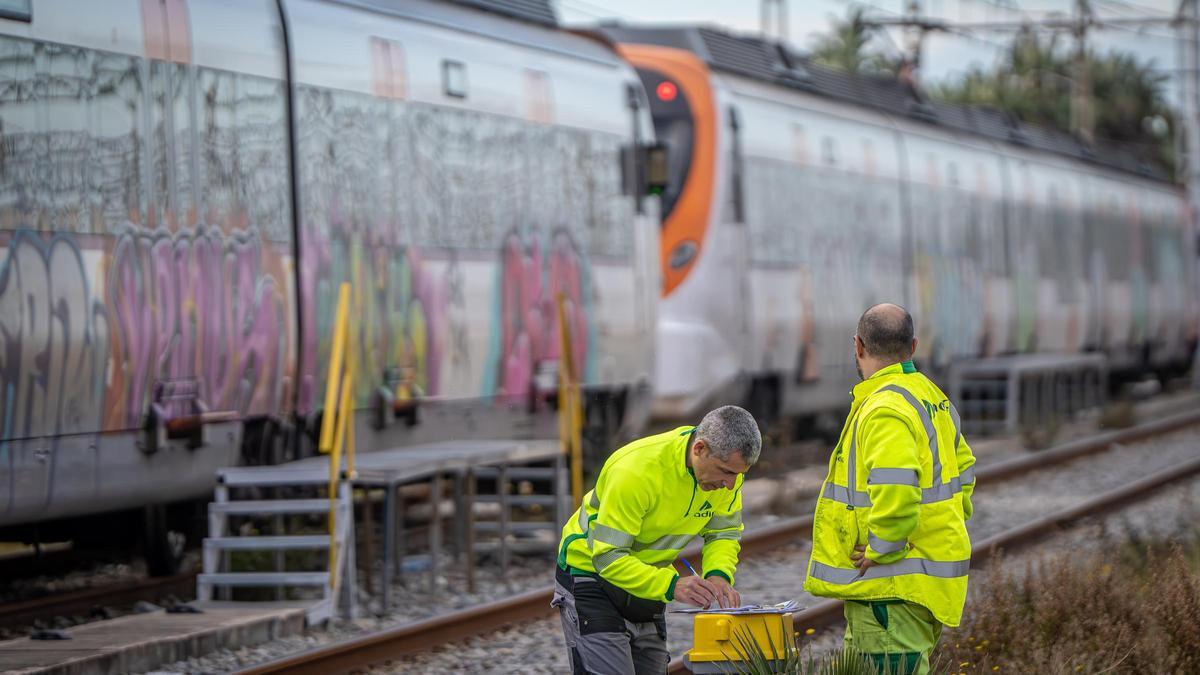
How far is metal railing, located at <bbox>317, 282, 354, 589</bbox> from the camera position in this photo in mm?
9516

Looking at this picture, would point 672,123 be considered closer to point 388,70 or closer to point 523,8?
point 523,8

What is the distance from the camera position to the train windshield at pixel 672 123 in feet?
53.5

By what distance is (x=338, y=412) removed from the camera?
11.0 meters

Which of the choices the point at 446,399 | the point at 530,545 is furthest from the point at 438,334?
the point at 530,545

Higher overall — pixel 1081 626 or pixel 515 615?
pixel 1081 626

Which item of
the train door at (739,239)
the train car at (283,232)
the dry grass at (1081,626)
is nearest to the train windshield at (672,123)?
the train door at (739,239)

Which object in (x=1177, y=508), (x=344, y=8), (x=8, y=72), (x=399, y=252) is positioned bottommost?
(x=1177, y=508)

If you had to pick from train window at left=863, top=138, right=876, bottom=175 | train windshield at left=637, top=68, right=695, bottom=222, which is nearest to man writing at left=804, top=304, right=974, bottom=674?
train windshield at left=637, top=68, right=695, bottom=222

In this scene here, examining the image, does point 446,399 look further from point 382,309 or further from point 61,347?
point 61,347

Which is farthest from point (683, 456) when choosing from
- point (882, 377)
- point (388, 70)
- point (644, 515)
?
point (388, 70)

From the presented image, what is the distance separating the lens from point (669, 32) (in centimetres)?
1736

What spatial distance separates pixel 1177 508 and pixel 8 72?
985cm

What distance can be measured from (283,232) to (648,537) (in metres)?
5.92

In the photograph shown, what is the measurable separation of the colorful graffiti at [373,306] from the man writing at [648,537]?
564cm
